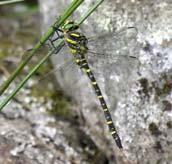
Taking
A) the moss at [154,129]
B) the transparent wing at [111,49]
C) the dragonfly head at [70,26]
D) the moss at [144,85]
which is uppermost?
the dragonfly head at [70,26]

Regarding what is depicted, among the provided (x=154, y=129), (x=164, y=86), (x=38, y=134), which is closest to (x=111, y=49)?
(x=164, y=86)

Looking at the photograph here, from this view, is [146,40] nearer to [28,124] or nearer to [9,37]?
[28,124]

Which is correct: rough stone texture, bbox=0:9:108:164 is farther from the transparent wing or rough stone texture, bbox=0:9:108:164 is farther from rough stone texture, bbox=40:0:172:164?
the transparent wing

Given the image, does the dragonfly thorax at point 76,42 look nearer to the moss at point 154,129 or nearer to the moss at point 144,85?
the moss at point 144,85

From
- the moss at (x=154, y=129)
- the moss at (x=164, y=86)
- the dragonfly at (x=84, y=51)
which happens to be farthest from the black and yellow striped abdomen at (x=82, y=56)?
the moss at (x=164, y=86)

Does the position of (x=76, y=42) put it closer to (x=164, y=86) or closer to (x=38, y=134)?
(x=164, y=86)

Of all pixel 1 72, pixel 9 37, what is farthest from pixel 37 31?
pixel 1 72

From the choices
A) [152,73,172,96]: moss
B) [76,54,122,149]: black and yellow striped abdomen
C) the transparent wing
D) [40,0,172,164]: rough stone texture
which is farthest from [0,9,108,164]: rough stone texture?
[152,73,172,96]: moss

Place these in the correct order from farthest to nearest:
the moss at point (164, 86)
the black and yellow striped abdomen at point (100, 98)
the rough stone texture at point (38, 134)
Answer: the rough stone texture at point (38, 134)
the black and yellow striped abdomen at point (100, 98)
the moss at point (164, 86)
